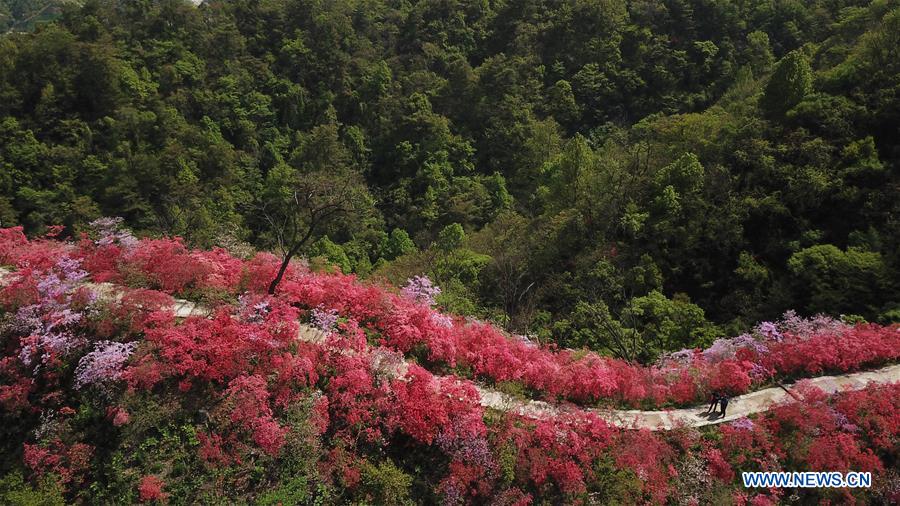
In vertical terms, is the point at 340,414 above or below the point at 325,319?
below

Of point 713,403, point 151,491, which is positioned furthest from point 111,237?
point 713,403

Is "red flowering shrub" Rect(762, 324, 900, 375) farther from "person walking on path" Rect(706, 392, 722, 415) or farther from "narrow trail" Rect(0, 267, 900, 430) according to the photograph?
"person walking on path" Rect(706, 392, 722, 415)

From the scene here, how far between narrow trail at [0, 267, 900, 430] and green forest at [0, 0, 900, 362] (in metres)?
3.57

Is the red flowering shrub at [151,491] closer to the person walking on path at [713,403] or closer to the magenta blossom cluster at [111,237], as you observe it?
the magenta blossom cluster at [111,237]

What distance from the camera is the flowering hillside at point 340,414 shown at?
1112 centimetres

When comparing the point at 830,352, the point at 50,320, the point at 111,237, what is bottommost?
the point at 830,352

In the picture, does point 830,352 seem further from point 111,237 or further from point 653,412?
point 111,237

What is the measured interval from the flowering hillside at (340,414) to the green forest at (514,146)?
409 centimetres

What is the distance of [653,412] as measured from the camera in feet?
43.8

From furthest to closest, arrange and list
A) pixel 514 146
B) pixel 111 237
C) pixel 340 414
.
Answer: pixel 514 146
pixel 111 237
pixel 340 414

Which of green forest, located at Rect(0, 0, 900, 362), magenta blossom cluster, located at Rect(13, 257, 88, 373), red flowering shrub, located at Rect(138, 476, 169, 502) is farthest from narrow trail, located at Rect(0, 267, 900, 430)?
red flowering shrub, located at Rect(138, 476, 169, 502)

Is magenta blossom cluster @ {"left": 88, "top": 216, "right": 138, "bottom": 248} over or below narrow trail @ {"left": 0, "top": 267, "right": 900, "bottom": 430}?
over

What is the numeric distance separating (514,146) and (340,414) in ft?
128

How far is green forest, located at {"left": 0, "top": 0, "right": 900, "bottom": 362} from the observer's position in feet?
69.8
